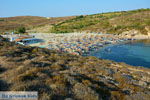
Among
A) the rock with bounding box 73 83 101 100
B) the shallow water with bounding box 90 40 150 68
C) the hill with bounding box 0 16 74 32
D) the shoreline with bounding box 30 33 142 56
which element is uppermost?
the hill with bounding box 0 16 74 32

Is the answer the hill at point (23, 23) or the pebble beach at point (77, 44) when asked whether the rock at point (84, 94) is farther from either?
the hill at point (23, 23)

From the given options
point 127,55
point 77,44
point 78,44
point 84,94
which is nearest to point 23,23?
point 77,44

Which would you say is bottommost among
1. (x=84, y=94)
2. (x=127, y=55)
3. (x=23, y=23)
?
(x=127, y=55)

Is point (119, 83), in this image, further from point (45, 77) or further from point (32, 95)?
point (32, 95)

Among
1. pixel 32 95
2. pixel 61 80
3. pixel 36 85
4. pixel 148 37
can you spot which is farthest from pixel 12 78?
pixel 148 37

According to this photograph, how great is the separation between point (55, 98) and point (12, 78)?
2636 mm

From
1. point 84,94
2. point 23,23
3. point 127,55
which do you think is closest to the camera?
point 84,94

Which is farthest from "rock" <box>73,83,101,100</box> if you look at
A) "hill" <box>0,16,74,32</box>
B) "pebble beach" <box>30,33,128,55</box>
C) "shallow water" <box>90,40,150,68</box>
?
"hill" <box>0,16,74,32</box>

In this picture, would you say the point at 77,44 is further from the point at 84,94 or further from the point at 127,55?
the point at 84,94

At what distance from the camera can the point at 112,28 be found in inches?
3086

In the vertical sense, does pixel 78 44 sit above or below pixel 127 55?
above

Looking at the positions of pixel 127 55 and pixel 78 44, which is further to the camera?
pixel 78 44

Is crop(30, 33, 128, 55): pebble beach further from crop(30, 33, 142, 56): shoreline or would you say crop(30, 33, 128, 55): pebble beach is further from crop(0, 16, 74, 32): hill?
crop(0, 16, 74, 32): hill

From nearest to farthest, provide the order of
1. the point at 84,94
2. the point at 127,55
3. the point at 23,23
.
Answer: the point at 84,94 < the point at 127,55 < the point at 23,23
